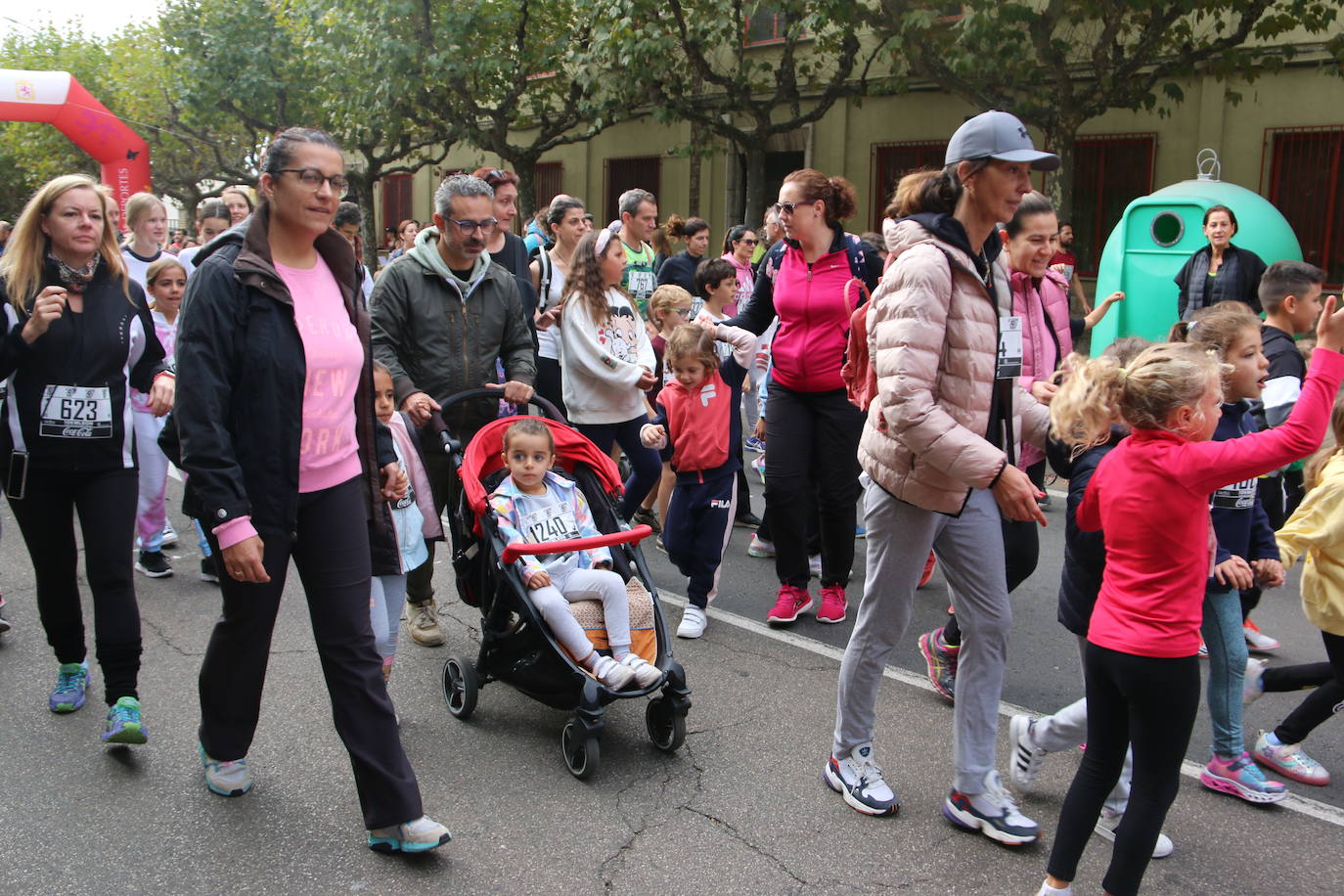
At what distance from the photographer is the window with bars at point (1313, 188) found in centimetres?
1523

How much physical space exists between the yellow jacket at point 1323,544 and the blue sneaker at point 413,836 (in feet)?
9.40

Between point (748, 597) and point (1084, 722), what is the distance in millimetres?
2700

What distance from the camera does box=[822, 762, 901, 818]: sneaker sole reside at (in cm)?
362

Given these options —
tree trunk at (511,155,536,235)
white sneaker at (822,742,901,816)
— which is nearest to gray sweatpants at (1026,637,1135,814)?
Result: white sneaker at (822,742,901,816)

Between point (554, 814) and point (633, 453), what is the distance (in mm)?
2828

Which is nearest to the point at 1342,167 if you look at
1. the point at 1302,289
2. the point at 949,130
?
the point at 949,130

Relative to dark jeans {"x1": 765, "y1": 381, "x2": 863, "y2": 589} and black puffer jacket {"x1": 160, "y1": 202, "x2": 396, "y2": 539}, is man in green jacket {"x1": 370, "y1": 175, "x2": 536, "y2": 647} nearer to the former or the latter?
dark jeans {"x1": 765, "y1": 381, "x2": 863, "y2": 589}

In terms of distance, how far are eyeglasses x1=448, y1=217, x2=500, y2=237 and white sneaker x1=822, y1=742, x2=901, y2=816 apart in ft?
8.39

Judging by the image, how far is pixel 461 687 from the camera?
4367mm

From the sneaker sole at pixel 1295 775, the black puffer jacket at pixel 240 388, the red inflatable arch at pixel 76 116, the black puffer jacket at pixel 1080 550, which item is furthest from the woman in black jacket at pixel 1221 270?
the red inflatable arch at pixel 76 116

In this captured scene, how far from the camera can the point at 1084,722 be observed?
352 cm

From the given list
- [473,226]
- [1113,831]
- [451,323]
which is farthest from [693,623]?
[1113,831]

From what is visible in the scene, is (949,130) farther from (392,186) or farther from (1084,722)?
(392,186)

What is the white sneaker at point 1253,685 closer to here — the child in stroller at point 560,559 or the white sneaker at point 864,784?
the white sneaker at point 864,784
